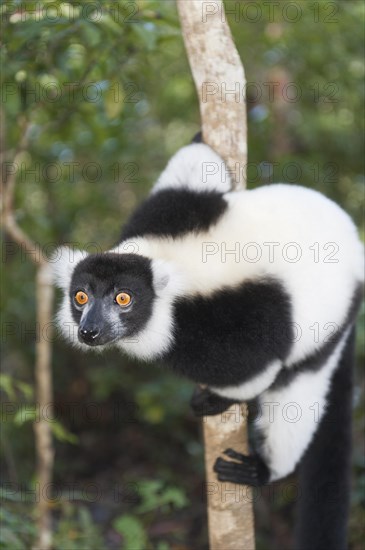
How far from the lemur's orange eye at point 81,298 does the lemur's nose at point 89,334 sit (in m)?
0.18

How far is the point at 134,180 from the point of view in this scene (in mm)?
6359

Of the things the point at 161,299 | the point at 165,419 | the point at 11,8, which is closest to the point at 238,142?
the point at 161,299

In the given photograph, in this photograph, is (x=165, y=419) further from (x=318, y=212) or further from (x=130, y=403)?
(x=318, y=212)

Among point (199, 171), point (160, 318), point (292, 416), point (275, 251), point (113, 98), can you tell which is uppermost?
point (113, 98)

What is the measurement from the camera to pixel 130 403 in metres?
6.86

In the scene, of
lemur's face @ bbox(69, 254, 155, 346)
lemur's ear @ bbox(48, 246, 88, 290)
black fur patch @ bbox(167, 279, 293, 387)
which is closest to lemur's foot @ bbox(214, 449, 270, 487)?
black fur patch @ bbox(167, 279, 293, 387)

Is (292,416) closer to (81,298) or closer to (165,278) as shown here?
(165,278)

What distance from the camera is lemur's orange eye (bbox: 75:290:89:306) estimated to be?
2.70 metres

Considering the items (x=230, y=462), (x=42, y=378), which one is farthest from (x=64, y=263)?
(x=230, y=462)

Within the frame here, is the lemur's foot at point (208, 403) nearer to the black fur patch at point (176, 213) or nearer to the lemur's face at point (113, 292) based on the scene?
the lemur's face at point (113, 292)

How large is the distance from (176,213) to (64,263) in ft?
1.79

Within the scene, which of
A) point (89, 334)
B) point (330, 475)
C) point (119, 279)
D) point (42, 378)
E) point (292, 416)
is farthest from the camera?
point (42, 378)

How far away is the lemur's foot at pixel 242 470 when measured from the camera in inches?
117

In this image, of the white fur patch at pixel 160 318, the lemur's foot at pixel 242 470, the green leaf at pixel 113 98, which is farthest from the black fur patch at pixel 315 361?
the green leaf at pixel 113 98
